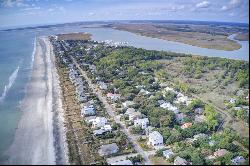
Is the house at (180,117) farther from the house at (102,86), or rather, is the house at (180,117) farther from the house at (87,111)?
the house at (102,86)

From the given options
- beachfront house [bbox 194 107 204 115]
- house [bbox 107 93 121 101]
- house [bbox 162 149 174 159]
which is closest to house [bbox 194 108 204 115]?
beachfront house [bbox 194 107 204 115]

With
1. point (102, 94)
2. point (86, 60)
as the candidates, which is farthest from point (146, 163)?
point (86, 60)

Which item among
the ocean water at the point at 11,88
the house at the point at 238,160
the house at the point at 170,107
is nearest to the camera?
the house at the point at 238,160

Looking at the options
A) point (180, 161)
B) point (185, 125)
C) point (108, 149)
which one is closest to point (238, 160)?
point (180, 161)

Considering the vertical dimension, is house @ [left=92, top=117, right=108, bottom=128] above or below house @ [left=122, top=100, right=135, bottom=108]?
below

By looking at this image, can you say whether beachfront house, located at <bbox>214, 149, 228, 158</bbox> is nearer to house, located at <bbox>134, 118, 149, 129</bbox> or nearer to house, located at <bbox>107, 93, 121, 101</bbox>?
house, located at <bbox>134, 118, 149, 129</bbox>

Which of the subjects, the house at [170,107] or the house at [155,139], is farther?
the house at [170,107]

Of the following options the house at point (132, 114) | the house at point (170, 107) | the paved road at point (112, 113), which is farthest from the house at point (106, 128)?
the house at point (170, 107)

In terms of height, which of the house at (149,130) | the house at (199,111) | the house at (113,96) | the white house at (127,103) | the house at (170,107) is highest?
the house at (113,96)
